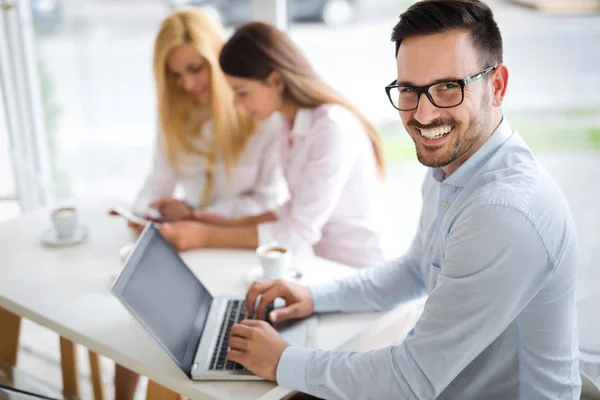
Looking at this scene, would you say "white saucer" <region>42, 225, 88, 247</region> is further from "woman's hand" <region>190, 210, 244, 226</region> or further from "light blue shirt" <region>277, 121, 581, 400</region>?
"light blue shirt" <region>277, 121, 581, 400</region>

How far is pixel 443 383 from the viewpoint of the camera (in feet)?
3.52

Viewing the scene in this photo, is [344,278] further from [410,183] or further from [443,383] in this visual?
[410,183]

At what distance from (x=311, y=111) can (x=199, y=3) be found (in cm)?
117

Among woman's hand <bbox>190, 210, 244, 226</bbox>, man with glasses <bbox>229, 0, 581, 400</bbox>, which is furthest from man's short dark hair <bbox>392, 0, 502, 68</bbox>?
woman's hand <bbox>190, 210, 244, 226</bbox>

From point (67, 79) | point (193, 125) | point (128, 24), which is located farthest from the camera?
point (67, 79)

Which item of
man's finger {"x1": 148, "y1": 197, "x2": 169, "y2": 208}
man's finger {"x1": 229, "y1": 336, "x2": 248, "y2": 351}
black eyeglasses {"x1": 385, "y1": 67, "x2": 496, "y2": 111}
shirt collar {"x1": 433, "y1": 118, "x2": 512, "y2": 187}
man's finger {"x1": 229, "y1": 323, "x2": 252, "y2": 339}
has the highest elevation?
black eyeglasses {"x1": 385, "y1": 67, "x2": 496, "y2": 111}

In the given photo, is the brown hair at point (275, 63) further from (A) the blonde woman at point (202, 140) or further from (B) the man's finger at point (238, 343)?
(B) the man's finger at point (238, 343)

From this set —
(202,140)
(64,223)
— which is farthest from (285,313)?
(202,140)

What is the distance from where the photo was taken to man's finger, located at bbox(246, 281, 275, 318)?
4.61 ft

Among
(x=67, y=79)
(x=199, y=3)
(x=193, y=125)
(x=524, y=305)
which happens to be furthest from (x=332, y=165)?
(x=67, y=79)

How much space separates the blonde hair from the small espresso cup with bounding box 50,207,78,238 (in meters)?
0.50

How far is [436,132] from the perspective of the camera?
118 cm

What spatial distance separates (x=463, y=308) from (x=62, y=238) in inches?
48.8

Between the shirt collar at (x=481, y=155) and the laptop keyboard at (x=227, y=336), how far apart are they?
54 centimetres
